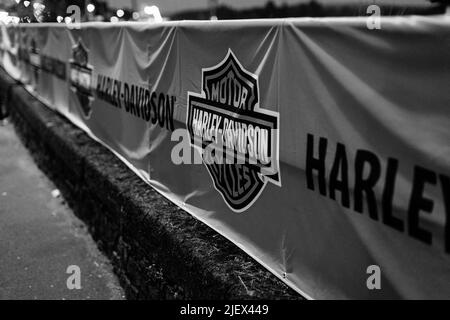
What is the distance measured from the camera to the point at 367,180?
6.22 feet

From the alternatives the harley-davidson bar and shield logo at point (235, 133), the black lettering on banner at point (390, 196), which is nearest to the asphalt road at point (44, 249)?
the harley-davidson bar and shield logo at point (235, 133)

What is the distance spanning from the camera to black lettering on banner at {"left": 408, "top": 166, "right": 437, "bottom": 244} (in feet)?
5.44

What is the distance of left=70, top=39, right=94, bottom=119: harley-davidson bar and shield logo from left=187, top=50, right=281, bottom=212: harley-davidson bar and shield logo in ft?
10.4

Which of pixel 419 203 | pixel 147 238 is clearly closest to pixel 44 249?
pixel 147 238

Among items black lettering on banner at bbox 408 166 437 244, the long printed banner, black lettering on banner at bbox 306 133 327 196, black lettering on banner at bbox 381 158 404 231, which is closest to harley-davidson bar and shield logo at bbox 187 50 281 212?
the long printed banner

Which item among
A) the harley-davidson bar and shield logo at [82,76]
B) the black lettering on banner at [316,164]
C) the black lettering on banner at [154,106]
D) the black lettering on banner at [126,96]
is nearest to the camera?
the black lettering on banner at [316,164]

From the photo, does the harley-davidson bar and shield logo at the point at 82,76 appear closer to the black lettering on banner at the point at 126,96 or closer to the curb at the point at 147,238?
the curb at the point at 147,238

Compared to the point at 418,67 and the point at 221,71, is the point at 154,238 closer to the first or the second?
the point at 221,71

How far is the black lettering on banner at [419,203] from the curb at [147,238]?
2.90 ft

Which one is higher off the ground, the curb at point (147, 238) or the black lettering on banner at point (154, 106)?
the black lettering on banner at point (154, 106)

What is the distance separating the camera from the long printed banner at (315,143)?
168 centimetres

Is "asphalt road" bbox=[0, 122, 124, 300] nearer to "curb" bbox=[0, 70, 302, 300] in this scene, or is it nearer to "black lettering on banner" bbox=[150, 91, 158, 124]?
"curb" bbox=[0, 70, 302, 300]

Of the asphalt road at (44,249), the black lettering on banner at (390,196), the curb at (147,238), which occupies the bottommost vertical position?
the asphalt road at (44,249)
